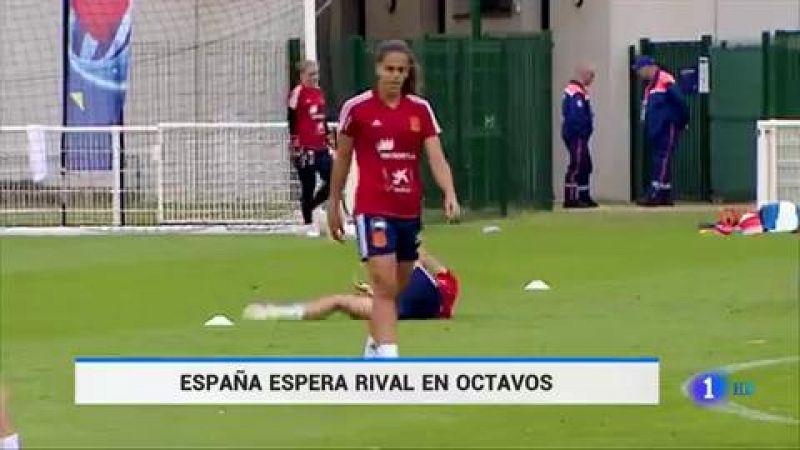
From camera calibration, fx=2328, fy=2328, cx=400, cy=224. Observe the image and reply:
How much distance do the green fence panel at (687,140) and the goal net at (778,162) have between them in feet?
19.7

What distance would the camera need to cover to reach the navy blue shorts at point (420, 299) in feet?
52.3

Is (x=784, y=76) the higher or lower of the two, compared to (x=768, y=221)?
higher

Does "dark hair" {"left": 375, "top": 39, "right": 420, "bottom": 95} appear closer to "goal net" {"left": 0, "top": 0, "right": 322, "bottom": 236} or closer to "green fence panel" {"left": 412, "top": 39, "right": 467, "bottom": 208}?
"goal net" {"left": 0, "top": 0, "right": 322, "bottom": 236}

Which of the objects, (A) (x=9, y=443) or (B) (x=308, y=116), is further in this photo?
(B) (x=308, y=116)

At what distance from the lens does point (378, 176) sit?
12867mm

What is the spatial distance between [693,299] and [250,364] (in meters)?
6.79

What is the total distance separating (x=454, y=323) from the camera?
15852 mm

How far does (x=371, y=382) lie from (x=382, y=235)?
5.79ft

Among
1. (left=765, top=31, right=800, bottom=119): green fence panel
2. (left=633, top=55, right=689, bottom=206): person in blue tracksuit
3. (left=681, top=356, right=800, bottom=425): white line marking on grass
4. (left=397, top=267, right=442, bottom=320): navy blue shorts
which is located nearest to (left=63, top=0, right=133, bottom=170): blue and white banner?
(left=633, top=55, right=689, bottom=206): person in blue tracksuit

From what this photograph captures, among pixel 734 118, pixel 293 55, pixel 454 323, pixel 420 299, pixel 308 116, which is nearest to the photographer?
pixel 454 323

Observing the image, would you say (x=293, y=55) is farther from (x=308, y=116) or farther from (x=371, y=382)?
(x=371, y=382)

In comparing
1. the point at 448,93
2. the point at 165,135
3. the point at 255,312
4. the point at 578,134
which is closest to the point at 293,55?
the point at 448,93

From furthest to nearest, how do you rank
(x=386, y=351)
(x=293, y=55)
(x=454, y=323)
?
(x=293, y=55)
(x=454, y=323)
(x=386, y=351)

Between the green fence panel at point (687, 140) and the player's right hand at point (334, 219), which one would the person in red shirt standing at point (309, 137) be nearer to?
the green fence panel at point (687, 140)
